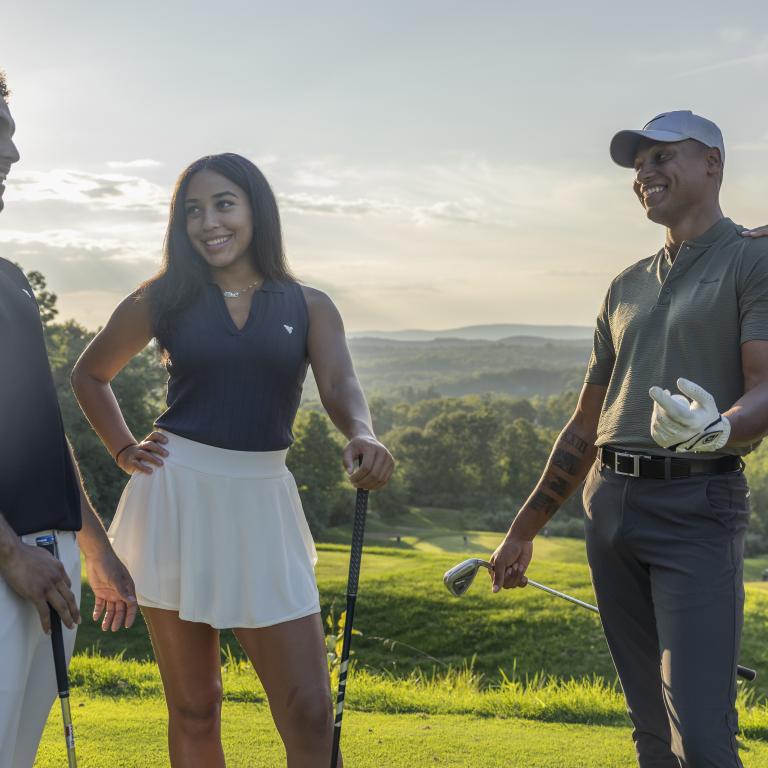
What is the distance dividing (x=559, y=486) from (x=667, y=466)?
0.75 meters

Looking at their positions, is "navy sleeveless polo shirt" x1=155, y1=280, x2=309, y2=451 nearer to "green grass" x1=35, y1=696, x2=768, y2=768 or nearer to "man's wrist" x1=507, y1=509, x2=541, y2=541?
"man's wrist" x1=507, y1=509, x2=541, y2=541

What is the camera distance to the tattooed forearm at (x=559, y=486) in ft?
12.7

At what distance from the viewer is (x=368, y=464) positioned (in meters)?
2.83

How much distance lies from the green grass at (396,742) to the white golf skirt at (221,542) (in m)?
1.78

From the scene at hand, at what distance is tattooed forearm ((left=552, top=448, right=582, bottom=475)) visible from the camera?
3.83 meters

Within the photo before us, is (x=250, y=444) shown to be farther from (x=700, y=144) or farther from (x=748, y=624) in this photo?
(x=748, y=624)

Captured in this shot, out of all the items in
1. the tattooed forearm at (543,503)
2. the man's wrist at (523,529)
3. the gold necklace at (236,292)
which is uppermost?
the gold necklace at (236,292)

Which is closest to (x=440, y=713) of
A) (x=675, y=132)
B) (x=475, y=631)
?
(x=675, y=132)

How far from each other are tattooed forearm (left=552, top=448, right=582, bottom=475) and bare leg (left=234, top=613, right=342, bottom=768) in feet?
4.13

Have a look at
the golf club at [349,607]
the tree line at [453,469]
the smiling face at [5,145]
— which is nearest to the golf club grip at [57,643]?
the golf club at [349,607]

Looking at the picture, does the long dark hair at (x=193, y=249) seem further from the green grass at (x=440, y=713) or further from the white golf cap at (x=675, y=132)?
the green grass at (x=440, y=713)

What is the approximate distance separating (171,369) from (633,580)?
170 cm

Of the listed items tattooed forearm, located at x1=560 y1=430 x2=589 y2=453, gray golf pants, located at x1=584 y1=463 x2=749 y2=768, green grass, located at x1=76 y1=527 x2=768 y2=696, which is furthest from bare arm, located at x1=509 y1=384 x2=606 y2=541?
green grass, located at x1=76 y1=527 x2=768 y2=696

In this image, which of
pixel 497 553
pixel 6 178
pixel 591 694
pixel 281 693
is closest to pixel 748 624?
pixel 591 694
